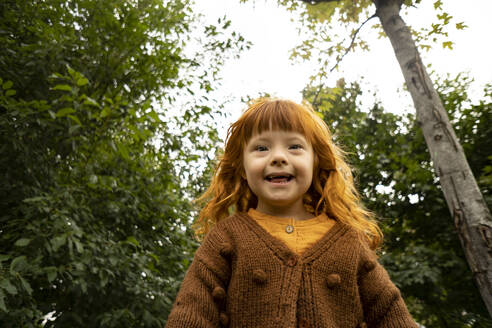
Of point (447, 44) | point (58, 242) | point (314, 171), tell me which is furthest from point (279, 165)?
point (447, 44)

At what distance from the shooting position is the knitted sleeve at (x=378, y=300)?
128cm

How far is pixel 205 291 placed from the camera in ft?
4.13

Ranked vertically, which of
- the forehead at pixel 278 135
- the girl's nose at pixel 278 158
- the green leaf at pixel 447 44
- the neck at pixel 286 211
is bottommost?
the neck at pixel 286 211

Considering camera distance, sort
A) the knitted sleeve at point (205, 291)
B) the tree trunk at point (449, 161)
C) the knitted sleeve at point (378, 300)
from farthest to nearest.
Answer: the tree trunk at point (449, 161), the knitted sleeve at point (378, 300), the knitted sleeve at point (205, 291)

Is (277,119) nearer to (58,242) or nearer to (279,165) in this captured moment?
(279,165)

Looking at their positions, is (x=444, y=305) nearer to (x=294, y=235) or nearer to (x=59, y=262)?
(x=294, y=235)

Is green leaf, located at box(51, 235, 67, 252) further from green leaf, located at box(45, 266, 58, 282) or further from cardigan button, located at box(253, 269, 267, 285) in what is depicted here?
cardigan button, located at box(253, 269, 267, 285)

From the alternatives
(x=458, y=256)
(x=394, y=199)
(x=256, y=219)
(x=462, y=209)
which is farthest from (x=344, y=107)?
(x=256, y=219)

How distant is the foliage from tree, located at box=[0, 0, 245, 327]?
184cm

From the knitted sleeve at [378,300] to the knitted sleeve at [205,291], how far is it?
1.62ft

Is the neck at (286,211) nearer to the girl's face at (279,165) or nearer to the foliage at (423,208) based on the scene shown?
the girl's face at (279,165)

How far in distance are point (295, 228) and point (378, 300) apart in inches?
15.0

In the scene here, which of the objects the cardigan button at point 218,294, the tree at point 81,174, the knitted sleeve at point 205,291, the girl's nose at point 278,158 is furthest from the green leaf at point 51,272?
the girl's nose at point 278,158

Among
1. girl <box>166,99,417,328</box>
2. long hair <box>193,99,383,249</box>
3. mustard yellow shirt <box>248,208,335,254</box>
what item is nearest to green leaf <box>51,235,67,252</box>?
long hair <box>193,99,383,249</box>
